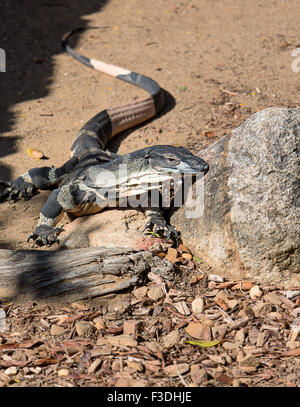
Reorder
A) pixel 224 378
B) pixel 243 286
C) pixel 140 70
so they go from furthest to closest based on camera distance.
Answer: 1. pixel 140 70
2. pixel 243 286
3. pixel 224 378

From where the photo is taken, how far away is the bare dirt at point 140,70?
7090mm

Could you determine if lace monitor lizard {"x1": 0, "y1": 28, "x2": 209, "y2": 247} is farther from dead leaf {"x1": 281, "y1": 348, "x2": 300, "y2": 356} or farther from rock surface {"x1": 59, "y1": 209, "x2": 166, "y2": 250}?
dead leaf {"x1": 281, "y1": 348, "x2": 300, "y2": 356}

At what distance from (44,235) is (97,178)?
33.6 inches

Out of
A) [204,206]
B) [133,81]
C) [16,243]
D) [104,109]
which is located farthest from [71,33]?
[204,206]

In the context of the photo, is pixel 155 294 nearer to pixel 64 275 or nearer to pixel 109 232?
pixel 64 275

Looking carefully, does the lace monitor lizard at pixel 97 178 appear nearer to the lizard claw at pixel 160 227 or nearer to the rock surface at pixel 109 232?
the lizard claw at pixel 160 227

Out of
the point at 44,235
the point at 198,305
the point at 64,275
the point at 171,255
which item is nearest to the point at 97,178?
the point at 44,235

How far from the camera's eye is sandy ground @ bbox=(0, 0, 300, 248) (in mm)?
7102

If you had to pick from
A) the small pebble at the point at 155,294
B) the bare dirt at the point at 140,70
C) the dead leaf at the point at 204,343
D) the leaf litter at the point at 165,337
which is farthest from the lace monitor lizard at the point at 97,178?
the dead leaf at the point at 204,343

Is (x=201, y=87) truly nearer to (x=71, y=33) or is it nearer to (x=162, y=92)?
(x=162, y=92)

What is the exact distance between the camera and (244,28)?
9.95m

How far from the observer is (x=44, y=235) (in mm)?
5090

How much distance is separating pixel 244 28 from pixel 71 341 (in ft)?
27.0

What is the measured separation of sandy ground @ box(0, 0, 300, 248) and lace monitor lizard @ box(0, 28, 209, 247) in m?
0.27
